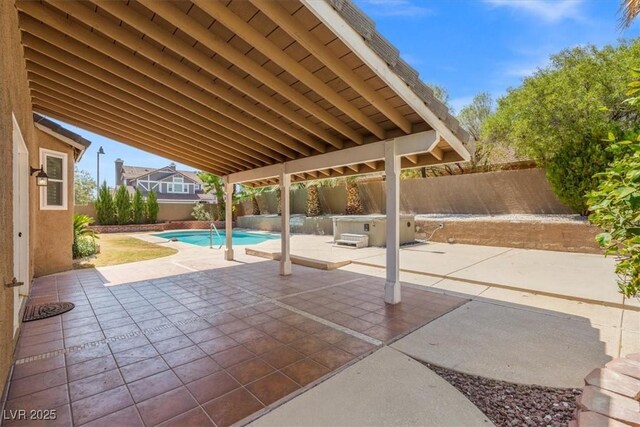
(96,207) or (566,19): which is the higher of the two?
(566,19)

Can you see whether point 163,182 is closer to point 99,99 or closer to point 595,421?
point 99,99

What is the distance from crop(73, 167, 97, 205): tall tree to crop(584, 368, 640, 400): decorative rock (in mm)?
37949

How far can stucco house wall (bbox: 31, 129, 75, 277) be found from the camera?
6.86m

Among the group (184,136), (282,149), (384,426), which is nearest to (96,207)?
(184,136)

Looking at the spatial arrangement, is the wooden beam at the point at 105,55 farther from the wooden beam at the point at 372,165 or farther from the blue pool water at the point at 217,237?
the blue pool water at the point at 217,237

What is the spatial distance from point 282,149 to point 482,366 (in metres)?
4.95

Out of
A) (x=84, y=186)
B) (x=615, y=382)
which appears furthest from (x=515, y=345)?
(x=84, y=186)

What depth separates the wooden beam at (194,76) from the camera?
9.93 ft

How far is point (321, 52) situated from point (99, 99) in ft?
12.4

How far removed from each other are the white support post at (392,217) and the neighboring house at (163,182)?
3042cm

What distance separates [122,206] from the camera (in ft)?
60.8

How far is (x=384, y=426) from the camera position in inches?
86.6

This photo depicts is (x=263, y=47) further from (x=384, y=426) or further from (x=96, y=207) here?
(x=96, y=207)

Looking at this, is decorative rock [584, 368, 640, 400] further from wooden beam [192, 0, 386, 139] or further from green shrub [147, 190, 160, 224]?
green shrub [147, 190, 160, 224]
